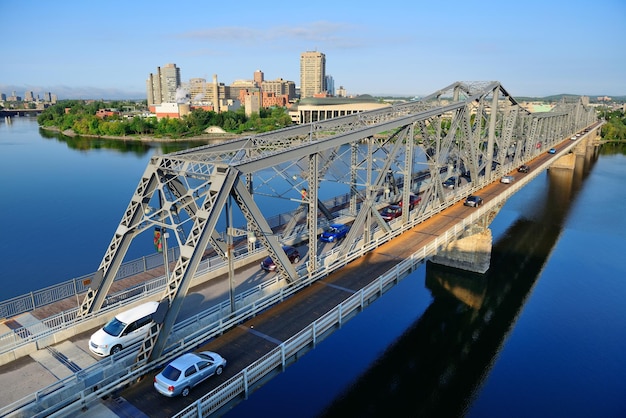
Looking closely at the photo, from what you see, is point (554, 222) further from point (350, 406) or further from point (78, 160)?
point (78, 160)

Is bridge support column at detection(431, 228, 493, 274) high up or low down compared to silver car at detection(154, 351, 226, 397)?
down

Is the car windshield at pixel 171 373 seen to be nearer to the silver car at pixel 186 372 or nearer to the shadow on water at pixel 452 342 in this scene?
the silver car at pixel 186 372

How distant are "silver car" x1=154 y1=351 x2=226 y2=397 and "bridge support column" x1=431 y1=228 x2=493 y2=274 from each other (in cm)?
3525

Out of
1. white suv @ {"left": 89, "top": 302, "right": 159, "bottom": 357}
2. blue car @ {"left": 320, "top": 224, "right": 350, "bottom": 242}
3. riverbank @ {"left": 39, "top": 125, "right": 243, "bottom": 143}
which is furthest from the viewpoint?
riverbank @ {"left": 39, "top": 125, "right": 243, "bottom": 143}

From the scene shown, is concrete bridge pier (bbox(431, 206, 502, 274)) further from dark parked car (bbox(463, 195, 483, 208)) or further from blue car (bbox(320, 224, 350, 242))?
blue car (bbox(320, 224, 350, 242))

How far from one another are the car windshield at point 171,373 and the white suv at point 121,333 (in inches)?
153

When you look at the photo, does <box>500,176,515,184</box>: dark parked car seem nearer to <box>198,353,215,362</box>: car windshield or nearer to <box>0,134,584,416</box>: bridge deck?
<box>0,134,584,416</box>: bridge deck

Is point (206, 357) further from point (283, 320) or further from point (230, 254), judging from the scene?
point (283, 320)

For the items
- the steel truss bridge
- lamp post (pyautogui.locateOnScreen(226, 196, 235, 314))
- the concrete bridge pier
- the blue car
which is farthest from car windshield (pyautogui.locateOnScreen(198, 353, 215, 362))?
the concrete bridge pier

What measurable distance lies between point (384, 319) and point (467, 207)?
1512 cm

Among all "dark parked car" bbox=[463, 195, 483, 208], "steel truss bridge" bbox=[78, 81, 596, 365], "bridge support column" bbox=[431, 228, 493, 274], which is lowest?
"bridge support column" bbox=[431, 228, 493, 274]

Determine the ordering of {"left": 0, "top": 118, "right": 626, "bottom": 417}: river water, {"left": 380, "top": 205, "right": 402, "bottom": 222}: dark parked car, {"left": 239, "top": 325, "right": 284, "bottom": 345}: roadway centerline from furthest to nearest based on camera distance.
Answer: {"left": 380, "top": 205, "right": 402, "bottom": 222}: dark parked car < {"left": 0, "top": 118, "right": 626, "bottom": 417}: river water < {"left": 239, "top": 325, "right": 284, "bottom": 345}: roadway centerline

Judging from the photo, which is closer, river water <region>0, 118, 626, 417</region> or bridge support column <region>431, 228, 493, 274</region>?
river water <region>0, 118, 626, 417</region>

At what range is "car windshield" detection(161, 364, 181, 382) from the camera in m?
17.6
